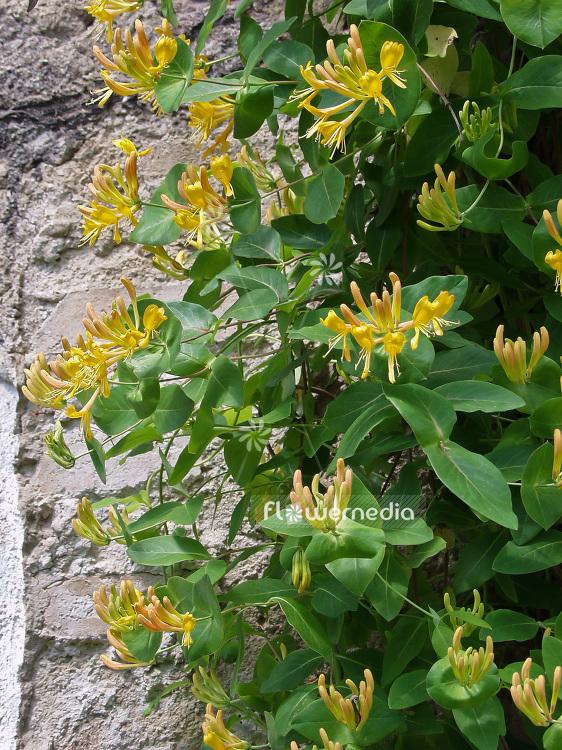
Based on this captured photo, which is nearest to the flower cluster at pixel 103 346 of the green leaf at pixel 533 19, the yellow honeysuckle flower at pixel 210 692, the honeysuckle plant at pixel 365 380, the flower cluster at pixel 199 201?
the honeysuckle plant at pixel 365 380

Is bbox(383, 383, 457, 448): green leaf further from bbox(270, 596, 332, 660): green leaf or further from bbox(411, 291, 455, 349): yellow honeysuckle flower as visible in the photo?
bbox(270, 596, 332, 660): green leaf

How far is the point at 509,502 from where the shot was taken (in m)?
0.53

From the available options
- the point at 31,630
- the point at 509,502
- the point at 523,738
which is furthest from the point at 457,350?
the point at 31,630

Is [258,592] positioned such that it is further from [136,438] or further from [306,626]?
[136,438]

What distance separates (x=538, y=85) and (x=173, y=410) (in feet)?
1.54

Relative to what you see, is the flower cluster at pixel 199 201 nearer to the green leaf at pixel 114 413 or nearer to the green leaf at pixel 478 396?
the green leaf at pixel 114 413

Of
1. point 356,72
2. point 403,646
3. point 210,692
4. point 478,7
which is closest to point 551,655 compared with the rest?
point 403,646

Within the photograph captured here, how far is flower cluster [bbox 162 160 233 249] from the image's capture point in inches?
26.3

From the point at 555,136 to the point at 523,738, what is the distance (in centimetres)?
77

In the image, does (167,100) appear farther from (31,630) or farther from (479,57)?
(31,630)

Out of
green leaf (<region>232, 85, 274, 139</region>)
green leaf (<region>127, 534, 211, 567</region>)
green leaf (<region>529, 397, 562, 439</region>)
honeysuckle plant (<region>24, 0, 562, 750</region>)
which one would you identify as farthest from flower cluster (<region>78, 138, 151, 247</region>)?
green leaf (<region>529, 397, 562, 439</region>)

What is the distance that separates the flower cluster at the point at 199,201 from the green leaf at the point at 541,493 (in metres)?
0.37

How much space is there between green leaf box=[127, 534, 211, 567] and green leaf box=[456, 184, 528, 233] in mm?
445

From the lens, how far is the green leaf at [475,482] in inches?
20.6
